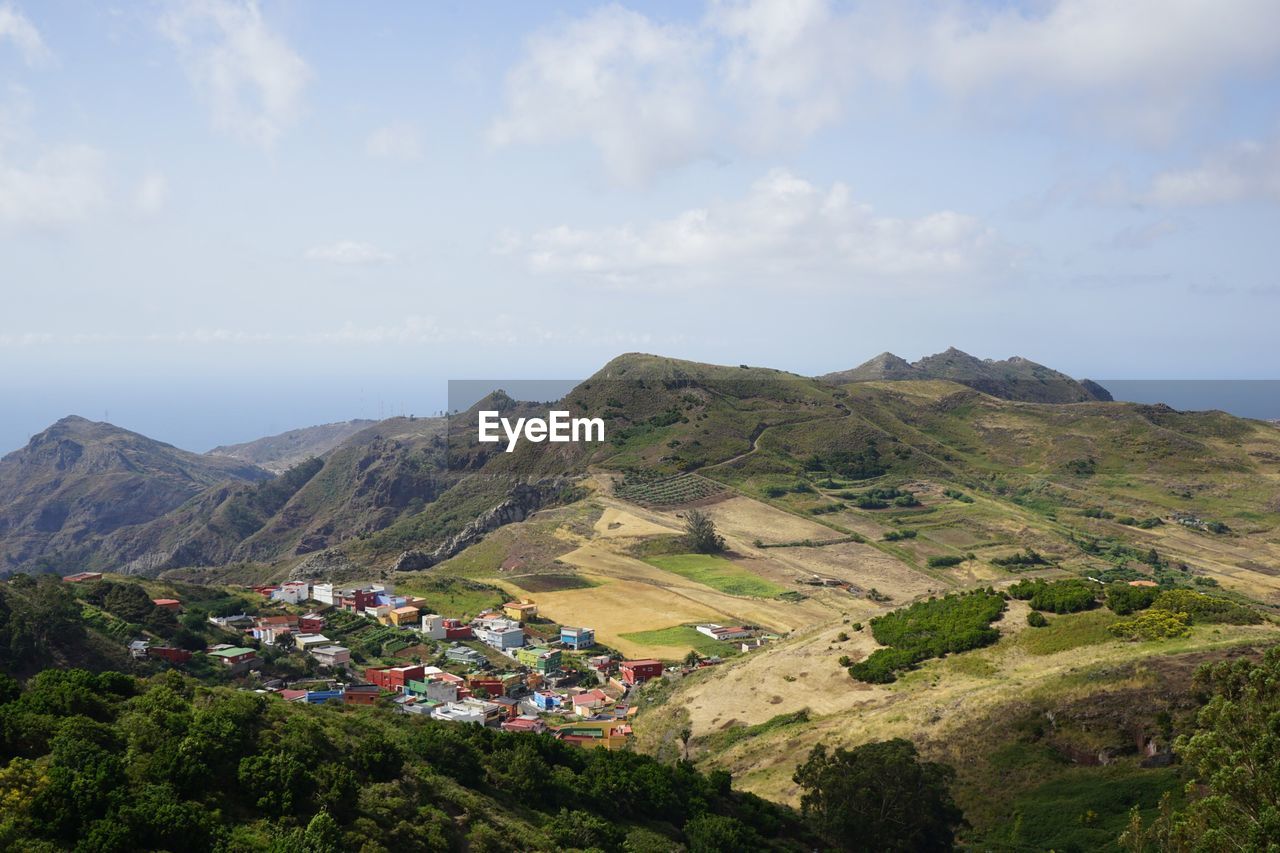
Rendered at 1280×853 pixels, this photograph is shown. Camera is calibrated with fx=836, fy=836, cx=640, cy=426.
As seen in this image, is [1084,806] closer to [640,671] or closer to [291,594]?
[640,671]

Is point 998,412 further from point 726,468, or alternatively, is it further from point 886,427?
point 726,468

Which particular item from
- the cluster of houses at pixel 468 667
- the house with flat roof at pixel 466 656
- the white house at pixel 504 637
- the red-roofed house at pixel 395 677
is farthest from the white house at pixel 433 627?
the red-roofed house at pixel 395 677

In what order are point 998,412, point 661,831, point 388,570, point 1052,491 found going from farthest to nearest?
point 998,412, point 1052,491, point 388,570, point 661,831

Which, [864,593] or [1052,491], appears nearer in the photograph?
[864,593]

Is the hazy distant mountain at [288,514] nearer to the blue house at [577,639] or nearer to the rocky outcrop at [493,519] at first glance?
the rocky outcrop at [493,519]

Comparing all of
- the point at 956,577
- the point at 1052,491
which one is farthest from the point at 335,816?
the point at 1052,491


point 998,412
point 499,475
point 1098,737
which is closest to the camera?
point 1098,737

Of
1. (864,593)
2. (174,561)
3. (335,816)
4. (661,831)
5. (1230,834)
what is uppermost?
(1230,834)
